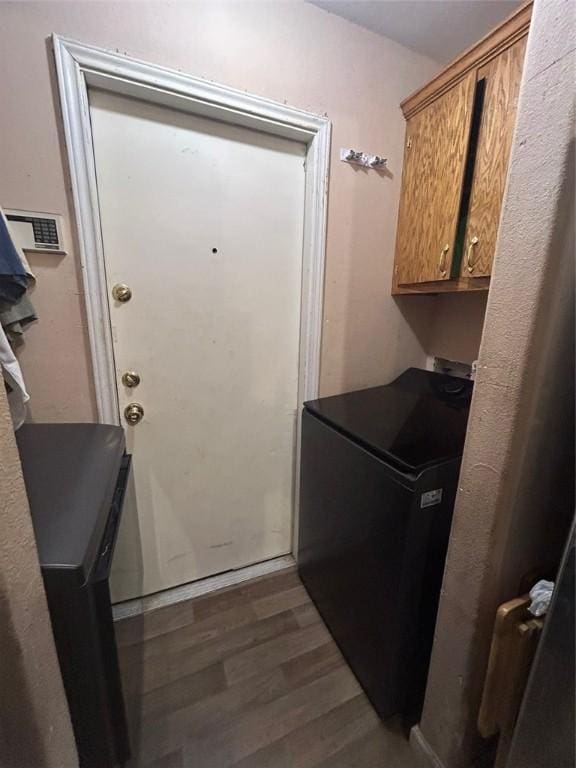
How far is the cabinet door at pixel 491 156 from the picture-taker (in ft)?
3.31

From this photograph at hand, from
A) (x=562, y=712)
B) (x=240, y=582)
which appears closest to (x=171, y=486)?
(x=240, y=582)

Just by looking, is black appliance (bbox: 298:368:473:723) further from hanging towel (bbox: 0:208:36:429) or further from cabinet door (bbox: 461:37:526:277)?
hanging towel (bbox: 0:208:36:429)

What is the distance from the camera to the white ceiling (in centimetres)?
116

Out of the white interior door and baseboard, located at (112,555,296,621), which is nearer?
the white interior door

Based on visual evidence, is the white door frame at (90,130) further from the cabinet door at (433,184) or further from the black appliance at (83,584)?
the black appliance at (83,584)

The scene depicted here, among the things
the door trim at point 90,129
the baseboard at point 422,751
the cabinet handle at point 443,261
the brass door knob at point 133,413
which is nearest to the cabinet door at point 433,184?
the cabinet handle at point 443,261

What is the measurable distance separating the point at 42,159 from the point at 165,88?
46 centimetres

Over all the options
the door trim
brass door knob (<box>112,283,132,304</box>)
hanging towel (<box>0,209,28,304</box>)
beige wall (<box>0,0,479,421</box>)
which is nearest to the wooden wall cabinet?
beige wall (<box>0,0,479,421</box>)

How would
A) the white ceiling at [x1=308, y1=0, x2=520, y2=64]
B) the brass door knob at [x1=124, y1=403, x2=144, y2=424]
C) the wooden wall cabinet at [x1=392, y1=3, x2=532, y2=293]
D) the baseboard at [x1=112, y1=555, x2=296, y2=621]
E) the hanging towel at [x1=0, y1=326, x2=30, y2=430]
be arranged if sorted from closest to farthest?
the hanging towel at [x1=0, y1=326, x2=30, y2=430]
the wooden wall cabinet at [x1=392, y1=3, x2=532, y2=293]
the white ceiling at [x1=308, y1=0, x2=520, y2=64]
the brass door knob at [x1=124, y1=403, x2=144, y2=424]
the baseboard at [x1=112, y1=555, x2=296, y2=621]

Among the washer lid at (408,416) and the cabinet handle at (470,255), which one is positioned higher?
the cabinet handle at (470,255)

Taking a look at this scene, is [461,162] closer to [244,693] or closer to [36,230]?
[36,230]

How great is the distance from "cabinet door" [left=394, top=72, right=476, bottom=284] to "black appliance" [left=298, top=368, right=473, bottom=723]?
1.93 ft

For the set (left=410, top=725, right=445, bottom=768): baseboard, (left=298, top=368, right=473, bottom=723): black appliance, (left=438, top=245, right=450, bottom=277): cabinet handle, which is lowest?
(left=410, top=725, right=445, bottom=768): baseboard

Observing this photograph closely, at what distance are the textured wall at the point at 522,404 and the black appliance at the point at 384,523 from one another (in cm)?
10
